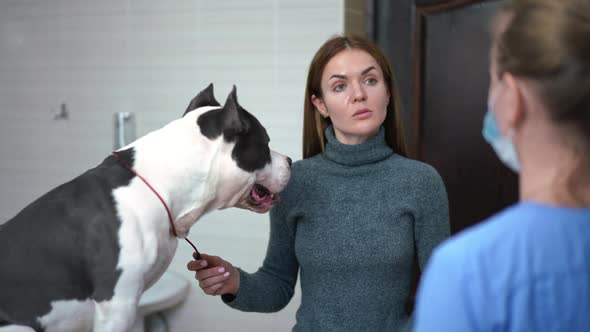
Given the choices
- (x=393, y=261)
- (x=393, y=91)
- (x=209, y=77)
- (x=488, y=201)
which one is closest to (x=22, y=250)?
(x=393, y=261)

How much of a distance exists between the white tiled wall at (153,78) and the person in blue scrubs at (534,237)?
1.47 metres

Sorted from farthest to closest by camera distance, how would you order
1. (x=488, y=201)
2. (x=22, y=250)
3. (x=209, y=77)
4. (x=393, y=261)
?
(x=209, y=77)
(x=488, y=201)
(x=393, y=261)
(x=22, y=250)

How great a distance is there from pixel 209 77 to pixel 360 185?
100cm

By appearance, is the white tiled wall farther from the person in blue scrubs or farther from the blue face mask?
the person in blue scrubs

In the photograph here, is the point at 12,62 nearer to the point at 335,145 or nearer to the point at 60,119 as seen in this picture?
the point at 60,119

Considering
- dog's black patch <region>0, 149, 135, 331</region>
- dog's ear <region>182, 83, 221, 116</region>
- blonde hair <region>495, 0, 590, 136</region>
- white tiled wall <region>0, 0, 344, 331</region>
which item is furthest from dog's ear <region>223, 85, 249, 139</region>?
white tiled wall <region>0, 0, 344, 331</region>

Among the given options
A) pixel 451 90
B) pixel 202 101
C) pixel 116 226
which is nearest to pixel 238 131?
pixel 202 101

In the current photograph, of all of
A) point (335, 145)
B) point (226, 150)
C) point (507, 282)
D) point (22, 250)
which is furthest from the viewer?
point (335, 145)

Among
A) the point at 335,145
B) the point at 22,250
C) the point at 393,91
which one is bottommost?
the point at 22,250

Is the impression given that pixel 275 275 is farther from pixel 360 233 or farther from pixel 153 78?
pixel 153 78

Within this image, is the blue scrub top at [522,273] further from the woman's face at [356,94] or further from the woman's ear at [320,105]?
the woman's ear at [320,105]

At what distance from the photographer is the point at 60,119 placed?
7.76 ft

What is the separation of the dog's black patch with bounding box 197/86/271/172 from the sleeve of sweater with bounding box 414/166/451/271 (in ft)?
1.05

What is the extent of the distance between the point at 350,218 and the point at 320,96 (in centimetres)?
29
